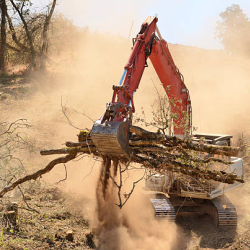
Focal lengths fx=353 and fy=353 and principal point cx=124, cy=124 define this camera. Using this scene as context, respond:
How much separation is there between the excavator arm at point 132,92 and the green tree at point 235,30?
29772mm

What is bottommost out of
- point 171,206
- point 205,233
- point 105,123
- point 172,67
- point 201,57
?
point 205,233

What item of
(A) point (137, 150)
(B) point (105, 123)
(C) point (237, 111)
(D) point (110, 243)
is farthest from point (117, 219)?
(C) point (237, 111)

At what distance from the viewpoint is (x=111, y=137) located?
229 inches

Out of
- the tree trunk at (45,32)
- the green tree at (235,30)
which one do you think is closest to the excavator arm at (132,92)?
the tree trunk at (45,32)

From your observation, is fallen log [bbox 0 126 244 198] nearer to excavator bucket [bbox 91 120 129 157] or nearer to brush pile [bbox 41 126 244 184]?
brush pile [bbox 41 126 244 184]

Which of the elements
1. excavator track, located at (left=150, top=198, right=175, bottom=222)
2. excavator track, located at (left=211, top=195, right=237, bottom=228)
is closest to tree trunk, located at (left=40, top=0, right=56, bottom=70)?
excavator track, located at (left=150, top=198, right=175, bottom=222)

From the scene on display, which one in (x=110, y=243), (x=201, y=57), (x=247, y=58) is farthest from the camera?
(x=247, y=58)

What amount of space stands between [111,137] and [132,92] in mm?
2070

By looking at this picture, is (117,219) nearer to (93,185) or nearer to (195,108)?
(93,185)

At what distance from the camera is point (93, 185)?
10.4 m

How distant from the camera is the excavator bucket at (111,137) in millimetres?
5816

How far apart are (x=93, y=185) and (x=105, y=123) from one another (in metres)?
4.82

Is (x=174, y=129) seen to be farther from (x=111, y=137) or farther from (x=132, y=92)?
(x=111, y=137)

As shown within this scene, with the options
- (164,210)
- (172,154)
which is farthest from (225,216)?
(172,154)
